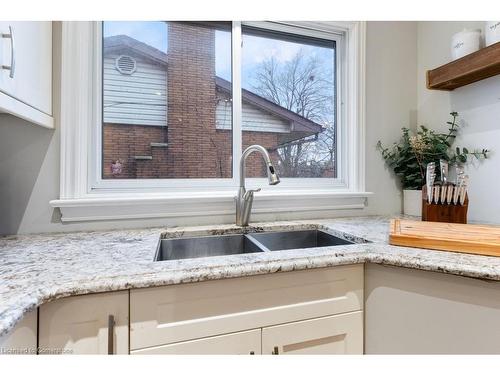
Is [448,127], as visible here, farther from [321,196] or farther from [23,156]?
[23,156]

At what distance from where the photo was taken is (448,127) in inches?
60.6

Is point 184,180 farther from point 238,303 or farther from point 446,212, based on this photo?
point 446,212

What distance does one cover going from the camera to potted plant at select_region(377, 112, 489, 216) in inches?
58.6

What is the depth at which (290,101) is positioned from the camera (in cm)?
160

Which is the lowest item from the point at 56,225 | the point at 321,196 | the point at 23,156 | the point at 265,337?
the point at 265,337

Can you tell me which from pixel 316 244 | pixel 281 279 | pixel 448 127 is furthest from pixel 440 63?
pixel 281 279

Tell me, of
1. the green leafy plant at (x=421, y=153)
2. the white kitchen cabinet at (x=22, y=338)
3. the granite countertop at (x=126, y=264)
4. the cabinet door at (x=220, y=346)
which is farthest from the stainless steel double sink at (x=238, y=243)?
the green leafy plant at (x=421, y=153)

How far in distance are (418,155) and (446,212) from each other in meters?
0.44

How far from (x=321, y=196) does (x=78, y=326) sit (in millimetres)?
1203

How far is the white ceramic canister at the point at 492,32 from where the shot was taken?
119 cm

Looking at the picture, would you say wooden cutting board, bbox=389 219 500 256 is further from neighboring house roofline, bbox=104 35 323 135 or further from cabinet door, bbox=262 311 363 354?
neighboring house roofline, bbox=104 35 323 135

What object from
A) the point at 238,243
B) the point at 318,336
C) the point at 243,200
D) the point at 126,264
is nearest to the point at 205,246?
the point at 238,243

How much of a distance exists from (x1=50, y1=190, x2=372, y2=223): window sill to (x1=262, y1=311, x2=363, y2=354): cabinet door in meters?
0.67

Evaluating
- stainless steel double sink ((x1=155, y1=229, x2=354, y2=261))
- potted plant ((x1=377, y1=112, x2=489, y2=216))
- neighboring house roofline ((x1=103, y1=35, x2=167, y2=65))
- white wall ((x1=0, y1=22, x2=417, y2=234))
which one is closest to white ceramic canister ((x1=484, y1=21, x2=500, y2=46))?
potted plant ((x1=377, y1=112, x2=489, y2=216))
